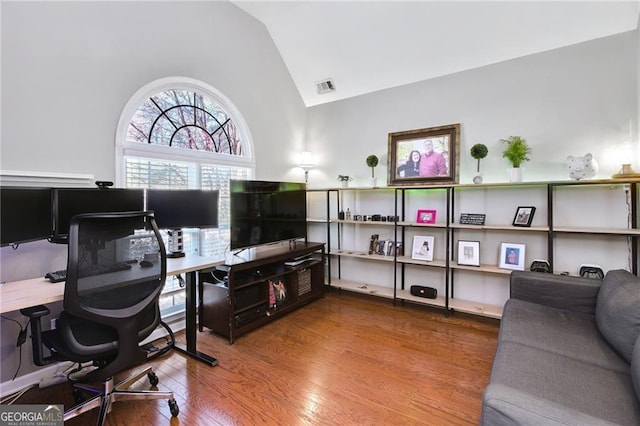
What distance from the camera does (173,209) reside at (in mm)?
2547

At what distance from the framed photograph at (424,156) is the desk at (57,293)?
7.71ft

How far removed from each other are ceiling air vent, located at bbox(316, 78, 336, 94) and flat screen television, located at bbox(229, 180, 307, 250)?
1394 mm

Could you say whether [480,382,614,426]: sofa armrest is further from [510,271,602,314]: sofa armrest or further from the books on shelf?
the books on shelf

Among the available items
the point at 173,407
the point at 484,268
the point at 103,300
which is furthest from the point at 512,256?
the point at 103,300

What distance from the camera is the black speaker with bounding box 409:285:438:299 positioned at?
3322mm

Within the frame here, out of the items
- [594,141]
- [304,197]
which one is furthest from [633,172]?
[304,197]

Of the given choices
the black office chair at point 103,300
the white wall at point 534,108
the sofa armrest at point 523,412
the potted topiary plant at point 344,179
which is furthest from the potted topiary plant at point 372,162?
A: the sofa armrest at point 523,412

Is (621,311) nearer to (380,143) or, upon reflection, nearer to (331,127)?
(380,143)

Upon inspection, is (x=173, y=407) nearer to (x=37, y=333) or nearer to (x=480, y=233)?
(x=37, y=333)

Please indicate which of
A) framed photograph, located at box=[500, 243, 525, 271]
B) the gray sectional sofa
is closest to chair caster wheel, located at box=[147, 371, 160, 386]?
the gray sectional sofa

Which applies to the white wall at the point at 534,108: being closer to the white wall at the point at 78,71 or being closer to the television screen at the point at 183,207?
the television screen at the point at 183,207

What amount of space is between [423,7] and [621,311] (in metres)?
2.90

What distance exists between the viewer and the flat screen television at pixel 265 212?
2896mm

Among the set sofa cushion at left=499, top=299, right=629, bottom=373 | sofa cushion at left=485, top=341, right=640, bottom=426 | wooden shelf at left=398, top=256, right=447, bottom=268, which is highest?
wooden shelf at left=398, top=256, right=447, bottom=268
